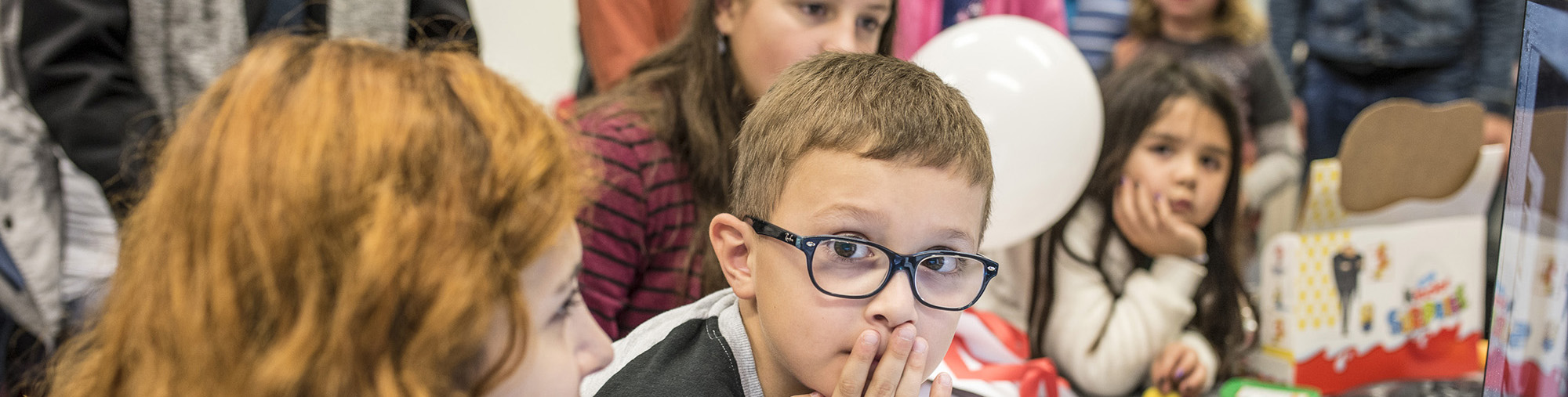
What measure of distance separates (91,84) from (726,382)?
124 centimetres

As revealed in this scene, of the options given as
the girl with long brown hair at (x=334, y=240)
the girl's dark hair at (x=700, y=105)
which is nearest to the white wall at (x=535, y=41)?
the girl's dark hair at (x=700, y=105)

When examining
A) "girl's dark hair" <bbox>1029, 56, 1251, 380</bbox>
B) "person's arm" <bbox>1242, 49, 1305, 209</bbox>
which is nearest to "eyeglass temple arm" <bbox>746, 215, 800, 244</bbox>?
"girl's dark hair" <bbox>1029, 56, 1251, 380</bbox>

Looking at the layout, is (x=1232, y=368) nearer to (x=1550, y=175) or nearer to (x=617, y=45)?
(x=1550, y=175)

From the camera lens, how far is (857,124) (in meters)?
0.87

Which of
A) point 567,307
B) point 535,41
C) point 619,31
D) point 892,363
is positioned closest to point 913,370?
point 892,363

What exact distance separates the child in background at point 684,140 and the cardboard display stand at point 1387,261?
837 millimetres

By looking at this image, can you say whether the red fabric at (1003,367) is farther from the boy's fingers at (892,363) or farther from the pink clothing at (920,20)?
the pink clothing at (920,20)

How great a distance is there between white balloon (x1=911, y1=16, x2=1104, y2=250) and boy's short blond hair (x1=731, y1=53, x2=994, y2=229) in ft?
1.53

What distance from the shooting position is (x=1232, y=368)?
5.94ft

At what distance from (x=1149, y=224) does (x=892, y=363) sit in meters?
1.09

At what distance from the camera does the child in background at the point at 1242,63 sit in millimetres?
2301

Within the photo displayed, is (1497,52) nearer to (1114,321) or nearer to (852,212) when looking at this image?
(1114,321)

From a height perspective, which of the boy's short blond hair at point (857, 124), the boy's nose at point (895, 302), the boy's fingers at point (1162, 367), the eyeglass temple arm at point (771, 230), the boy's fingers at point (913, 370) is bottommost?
the boy's fingers at point (1162, 367)

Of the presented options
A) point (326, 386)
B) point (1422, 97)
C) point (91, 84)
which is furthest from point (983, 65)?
point (1422, 97)
